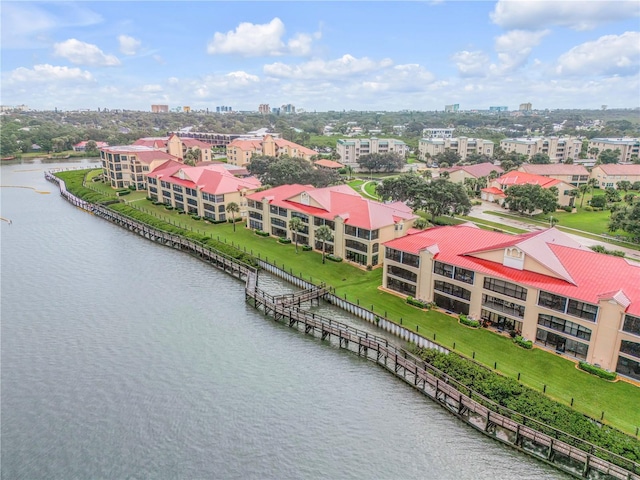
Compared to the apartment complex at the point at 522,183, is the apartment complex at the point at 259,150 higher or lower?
higher

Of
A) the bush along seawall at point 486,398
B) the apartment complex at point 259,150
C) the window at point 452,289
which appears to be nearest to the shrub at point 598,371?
the bush along seawall at point 486,398

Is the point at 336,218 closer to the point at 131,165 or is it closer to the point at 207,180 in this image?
the point at 207,180

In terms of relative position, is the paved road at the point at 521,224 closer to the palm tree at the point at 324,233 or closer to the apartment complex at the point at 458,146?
the palm tree at the point at 324,233

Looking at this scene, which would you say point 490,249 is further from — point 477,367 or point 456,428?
point 456,428

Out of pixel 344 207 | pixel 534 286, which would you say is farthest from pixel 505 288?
pixel 344 207

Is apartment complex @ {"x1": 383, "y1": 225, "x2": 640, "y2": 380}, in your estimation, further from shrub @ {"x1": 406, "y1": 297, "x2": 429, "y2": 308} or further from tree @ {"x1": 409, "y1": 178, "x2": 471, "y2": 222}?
tree @ {"x1": 409, "y1": 178, "x2": 471, "y2": 222}
